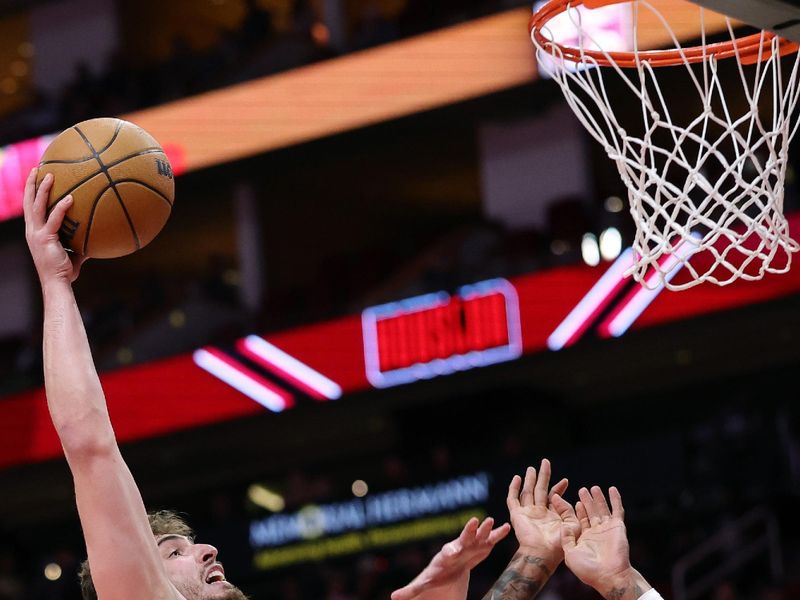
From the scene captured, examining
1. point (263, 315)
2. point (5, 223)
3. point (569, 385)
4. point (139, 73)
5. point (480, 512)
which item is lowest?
point (480, 512)

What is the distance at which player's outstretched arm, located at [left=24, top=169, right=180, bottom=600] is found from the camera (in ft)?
7.97

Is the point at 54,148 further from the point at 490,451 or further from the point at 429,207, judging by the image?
the point at 429,207

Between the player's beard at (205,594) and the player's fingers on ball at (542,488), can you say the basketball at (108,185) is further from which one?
the player's fingers on ball at (542,488)

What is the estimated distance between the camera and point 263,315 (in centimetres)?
1317

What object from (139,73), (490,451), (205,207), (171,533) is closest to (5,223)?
(139,73)

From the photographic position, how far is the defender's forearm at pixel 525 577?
Result: 10.2 feet

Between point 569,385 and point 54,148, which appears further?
point 569,385

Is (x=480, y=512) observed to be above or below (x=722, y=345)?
below

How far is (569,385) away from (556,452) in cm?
209

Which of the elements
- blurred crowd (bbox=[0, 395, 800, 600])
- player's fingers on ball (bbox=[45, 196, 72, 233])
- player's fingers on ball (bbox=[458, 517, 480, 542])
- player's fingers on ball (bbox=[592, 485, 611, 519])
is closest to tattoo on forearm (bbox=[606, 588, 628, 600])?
player's fingers on ball (bbox=[592, 485, 611, 519])

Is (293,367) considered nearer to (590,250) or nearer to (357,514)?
(357,514)

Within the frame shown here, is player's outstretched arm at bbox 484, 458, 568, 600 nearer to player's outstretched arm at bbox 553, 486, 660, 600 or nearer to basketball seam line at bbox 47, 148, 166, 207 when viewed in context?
player's outstretched arm at bbox 553, 486, 660, 600

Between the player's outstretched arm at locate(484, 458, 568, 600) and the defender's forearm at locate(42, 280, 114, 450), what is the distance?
1017 millimetres

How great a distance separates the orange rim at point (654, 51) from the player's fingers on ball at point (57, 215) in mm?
1850
